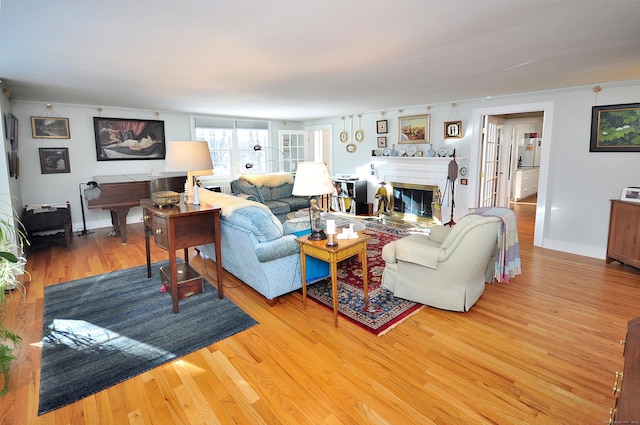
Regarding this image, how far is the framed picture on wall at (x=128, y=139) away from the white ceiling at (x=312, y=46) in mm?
1467

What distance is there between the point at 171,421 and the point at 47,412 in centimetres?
72

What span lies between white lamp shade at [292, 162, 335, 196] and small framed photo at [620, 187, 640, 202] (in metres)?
3.65

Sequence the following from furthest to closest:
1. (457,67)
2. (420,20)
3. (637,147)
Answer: (637,147) → (457,67) → (420,20)

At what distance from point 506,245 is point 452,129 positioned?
2.98 metres

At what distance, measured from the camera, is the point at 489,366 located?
2.17m

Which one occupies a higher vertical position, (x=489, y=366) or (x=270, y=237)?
(x=270, y=237)

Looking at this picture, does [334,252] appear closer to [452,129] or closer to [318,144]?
[452,129]

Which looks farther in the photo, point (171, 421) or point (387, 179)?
point (387, 179)

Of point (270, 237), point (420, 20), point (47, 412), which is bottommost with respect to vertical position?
point (47, 412)

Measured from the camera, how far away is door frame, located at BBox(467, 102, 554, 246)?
15.1 ft

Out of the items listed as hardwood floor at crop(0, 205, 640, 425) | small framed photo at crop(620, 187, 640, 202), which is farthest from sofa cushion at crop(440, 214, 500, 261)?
small framed photo at crop(620, 187, 640, 202)

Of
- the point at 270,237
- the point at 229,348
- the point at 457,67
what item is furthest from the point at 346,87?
the point at 229,348

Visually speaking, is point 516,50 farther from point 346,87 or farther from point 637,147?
point 637,147

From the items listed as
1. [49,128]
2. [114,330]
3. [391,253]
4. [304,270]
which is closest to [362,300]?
[391,253]
